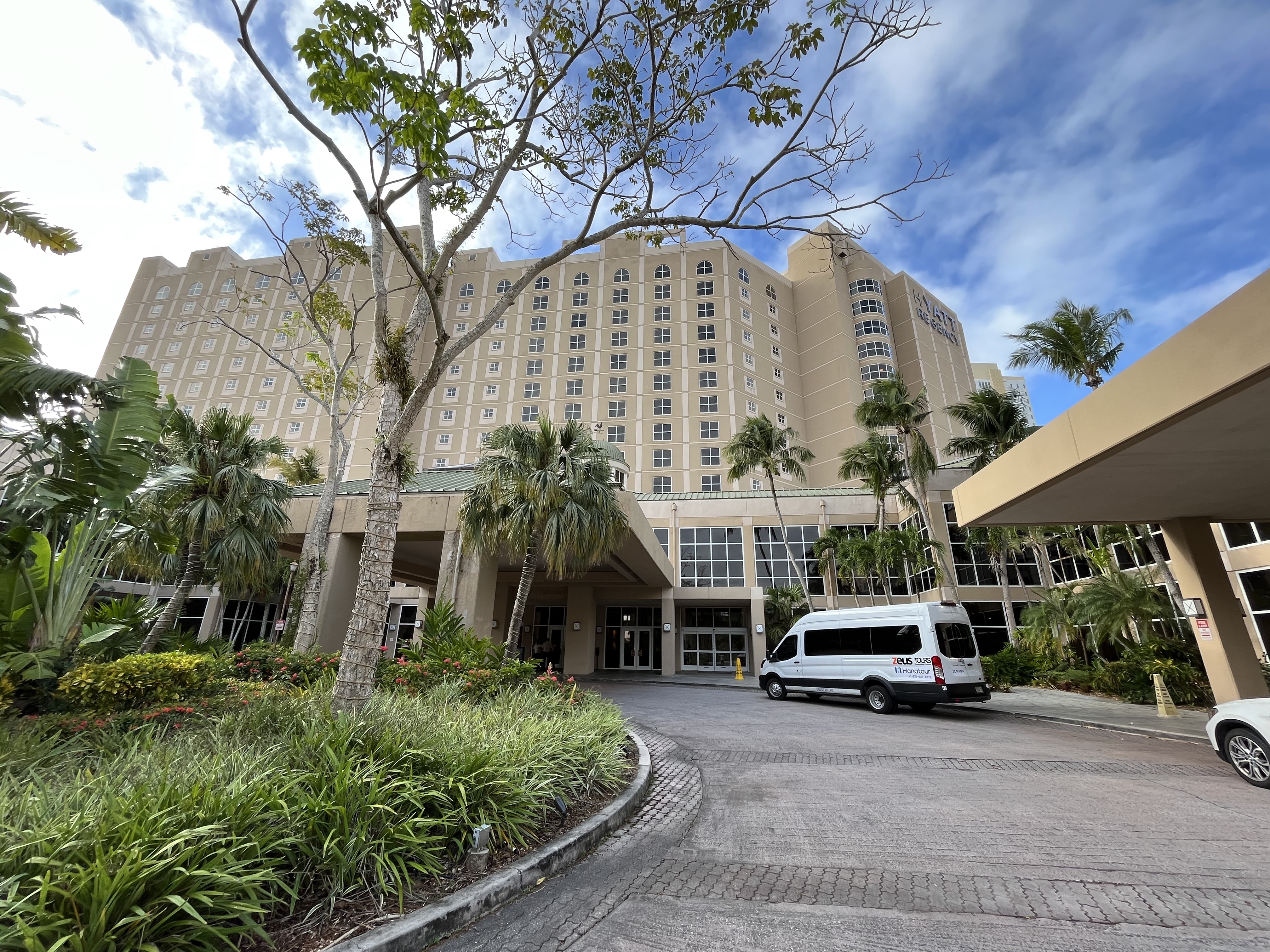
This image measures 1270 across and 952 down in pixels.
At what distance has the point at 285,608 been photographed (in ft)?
87.7

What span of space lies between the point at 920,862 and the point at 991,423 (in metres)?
22.0

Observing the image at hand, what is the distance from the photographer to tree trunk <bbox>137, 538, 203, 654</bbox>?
1143 cm

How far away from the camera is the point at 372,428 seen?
48.0m

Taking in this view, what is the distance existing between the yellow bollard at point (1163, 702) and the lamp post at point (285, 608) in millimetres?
20490

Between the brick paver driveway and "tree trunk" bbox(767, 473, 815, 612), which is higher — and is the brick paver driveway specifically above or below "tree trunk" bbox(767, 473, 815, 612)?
below

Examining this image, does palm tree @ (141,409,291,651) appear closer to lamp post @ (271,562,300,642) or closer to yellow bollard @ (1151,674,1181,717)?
lamp post @ (271,562,300,642)

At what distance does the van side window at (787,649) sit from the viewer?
16.4m

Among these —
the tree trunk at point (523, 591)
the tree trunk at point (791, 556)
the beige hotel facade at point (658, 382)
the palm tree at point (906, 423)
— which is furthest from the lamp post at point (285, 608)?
the palm tree at point (906, 423)

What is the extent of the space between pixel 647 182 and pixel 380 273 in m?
3.95

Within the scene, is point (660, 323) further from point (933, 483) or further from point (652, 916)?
point (652, 916)

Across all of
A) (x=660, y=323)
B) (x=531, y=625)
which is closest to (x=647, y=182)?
(x=531, y=625)

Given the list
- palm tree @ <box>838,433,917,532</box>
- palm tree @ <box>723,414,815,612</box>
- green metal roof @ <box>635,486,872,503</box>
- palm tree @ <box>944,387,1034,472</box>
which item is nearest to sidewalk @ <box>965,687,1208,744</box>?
palm tree @ <box>944,387,1034,472</box>

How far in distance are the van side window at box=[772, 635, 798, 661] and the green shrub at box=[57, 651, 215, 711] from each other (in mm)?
13831

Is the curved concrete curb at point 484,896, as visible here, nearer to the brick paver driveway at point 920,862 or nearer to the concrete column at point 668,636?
the brick paver driveway at point 920,862
